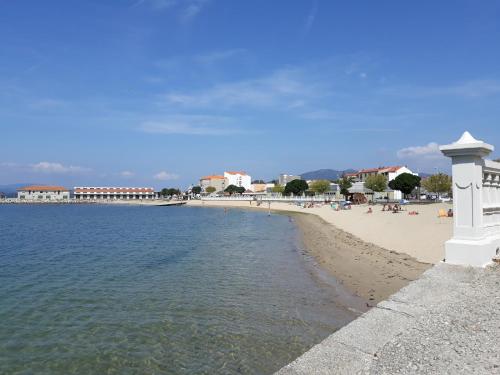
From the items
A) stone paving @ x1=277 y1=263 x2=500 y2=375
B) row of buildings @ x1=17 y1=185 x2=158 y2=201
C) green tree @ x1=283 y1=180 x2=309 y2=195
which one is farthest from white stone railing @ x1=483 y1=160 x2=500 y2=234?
row of buildings @ x1=17 y1=185 x2=158 y2=201

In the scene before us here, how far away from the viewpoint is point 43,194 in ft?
606

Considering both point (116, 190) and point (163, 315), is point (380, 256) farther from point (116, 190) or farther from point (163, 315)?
point (116, 190)

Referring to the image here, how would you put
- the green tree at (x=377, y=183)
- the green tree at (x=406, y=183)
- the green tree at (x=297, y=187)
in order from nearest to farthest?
1. the green tree at (x=406, y=183)
2. the green tree at (x=377, y=183)
3. the green tree at (x=297, y=187)

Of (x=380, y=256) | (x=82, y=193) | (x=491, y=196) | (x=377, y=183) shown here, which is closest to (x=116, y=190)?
(x=82, y=193)

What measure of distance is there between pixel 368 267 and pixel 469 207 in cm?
941

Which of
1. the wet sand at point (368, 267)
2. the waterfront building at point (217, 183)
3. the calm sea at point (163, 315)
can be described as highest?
the waterfront building at point (217, 183)

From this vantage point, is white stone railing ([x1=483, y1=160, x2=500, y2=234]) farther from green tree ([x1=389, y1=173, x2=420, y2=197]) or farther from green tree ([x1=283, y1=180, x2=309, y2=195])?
green tree ([x1=283, y1=180, x2=309, y2=195])

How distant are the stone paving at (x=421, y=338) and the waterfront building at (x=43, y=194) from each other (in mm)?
195776

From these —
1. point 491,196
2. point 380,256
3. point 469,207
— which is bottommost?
point 380,256

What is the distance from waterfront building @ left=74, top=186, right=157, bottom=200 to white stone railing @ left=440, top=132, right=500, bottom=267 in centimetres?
19425

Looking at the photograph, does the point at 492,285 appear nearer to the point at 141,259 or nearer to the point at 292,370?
the point at 292,370

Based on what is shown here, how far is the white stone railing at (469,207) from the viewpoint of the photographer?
298 inches

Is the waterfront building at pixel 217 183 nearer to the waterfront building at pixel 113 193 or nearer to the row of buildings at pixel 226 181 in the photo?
the row of buildings at pixel 226 181

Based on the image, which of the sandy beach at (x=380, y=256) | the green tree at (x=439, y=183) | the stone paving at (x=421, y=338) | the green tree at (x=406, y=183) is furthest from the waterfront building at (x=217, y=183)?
the stone paving at (x=421, y=338)
